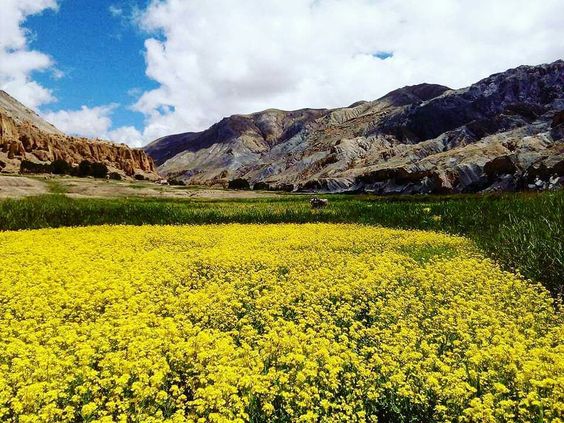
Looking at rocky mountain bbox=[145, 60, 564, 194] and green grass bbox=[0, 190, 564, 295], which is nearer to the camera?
green grass bbox=[0, 190, 564, 295]

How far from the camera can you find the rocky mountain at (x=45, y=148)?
5138 inches

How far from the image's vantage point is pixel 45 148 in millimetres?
146750

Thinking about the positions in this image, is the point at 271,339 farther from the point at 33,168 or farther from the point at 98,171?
the point at 33,168

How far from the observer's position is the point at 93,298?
34.4 feet

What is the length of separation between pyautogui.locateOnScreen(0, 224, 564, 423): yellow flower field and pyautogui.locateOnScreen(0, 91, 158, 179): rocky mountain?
4421 inches

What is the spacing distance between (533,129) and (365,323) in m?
104

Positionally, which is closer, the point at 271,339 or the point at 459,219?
the point at 271,339

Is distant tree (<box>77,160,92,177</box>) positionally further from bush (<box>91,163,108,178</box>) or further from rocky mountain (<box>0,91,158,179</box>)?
rocky mountain (<box>0,91,158,179</box>)

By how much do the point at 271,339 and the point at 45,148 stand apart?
162577 millimetres

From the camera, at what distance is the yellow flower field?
236 inches

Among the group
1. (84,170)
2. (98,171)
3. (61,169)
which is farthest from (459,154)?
(61,169)

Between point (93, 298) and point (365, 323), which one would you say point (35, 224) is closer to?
point (93, 298)

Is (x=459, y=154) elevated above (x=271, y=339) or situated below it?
above

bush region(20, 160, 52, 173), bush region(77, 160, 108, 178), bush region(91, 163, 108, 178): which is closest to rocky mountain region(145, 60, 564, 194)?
bush region(91, 163, 108, 178)
